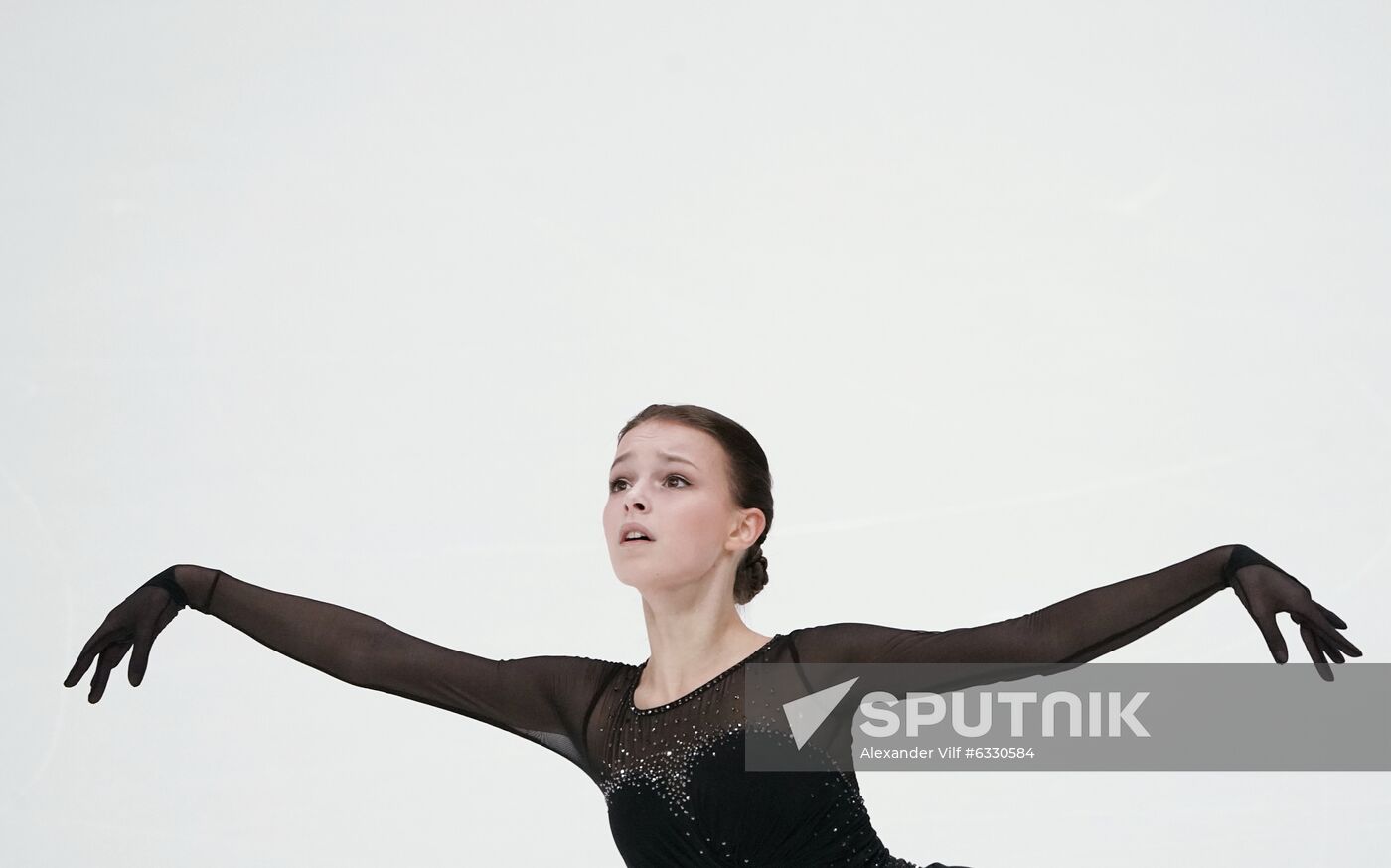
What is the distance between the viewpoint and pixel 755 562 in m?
2.98

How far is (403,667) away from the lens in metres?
2.92

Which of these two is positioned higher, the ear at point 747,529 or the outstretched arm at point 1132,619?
the ear at point 747,529

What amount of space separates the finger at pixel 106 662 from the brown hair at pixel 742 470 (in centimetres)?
114

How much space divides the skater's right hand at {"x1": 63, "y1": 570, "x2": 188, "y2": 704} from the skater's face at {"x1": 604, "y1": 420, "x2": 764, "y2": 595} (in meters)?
0.96

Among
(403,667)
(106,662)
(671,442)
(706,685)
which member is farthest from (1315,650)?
(106,662)

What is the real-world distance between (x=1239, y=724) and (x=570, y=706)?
1723mm

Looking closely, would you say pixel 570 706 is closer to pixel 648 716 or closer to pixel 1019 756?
pixel 648 716

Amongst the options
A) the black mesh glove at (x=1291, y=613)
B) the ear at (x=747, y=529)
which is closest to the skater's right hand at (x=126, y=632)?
the ear at (x=747, y=529)

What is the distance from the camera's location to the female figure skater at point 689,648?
2406mm

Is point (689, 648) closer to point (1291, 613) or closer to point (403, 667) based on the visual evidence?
point (403, 667)

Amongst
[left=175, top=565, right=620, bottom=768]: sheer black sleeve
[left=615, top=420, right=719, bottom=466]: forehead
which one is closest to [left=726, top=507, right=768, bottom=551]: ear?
[left=615, top=420, right=719, bottom=466]: forehead

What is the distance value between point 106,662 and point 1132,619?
2.04 meters

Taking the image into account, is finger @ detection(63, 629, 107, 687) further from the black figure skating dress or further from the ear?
the ear

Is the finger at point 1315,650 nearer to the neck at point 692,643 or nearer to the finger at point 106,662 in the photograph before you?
the neck at point 692,643
